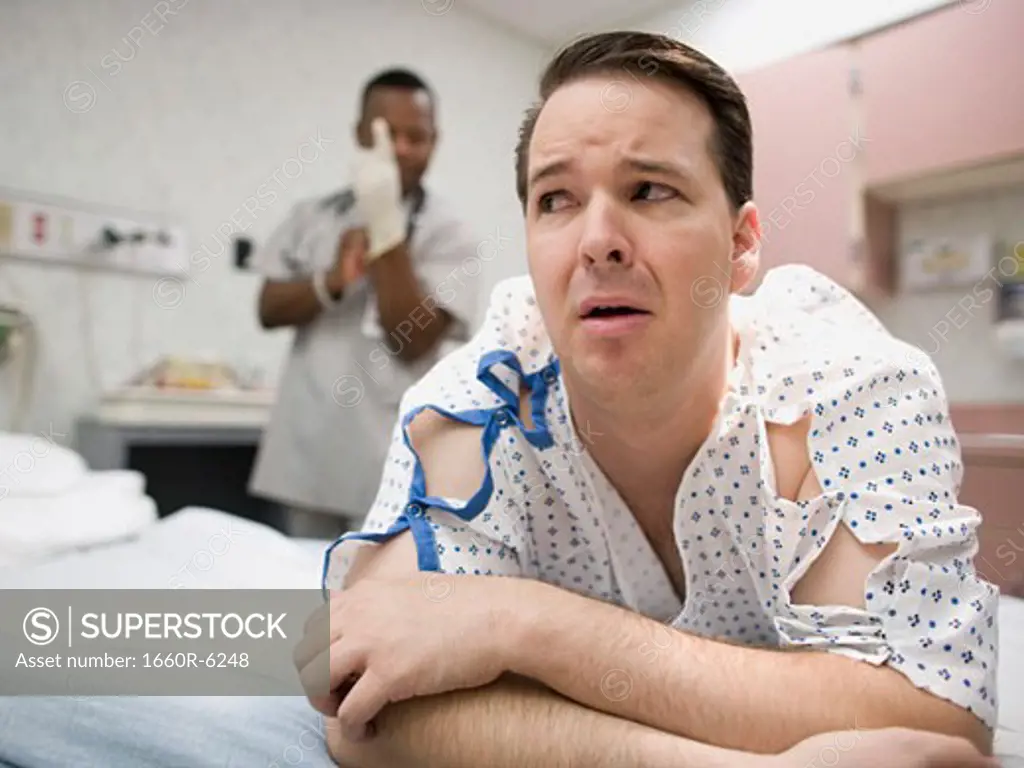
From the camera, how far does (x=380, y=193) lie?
179 cm

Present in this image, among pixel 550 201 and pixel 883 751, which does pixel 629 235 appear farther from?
pixel 883 751

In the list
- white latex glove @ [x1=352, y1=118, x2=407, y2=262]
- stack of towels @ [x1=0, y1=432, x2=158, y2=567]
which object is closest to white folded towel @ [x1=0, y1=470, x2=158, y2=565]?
stack of towels @ [x1=0, y1=432, x2=158, y2=567]

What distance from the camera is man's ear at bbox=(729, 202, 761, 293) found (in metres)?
0.89

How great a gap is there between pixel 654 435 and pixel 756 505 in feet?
0.43

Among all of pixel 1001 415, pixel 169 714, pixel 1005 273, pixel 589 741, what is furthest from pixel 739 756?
pixel 1005 273

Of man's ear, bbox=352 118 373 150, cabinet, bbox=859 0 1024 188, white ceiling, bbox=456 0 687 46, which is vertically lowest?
man's ear, bbox=352 118 373 150

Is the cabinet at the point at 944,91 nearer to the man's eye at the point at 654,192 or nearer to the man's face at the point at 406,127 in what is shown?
the man's face at the point at 406,127

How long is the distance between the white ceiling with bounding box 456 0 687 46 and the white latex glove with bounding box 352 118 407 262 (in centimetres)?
109

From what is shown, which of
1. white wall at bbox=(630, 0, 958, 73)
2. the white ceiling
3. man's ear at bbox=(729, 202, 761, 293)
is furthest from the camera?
the white ceiling

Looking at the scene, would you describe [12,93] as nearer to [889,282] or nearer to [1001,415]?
[889,282]

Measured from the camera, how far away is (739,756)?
2.01 feet

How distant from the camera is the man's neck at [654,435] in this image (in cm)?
86

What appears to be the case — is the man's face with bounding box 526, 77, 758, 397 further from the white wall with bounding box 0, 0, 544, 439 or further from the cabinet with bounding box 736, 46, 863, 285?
the cabinet with bounding box 736, 46, 863, 285

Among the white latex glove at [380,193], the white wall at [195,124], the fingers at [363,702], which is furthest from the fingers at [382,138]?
the fingers at [363,702]
